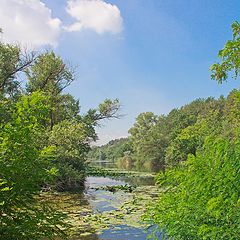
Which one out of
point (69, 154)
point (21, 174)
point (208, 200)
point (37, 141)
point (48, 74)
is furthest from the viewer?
point (48, 74)

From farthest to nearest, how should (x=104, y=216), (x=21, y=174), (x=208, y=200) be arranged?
(x=104, y=216), (x=21, y=174), (x=208, y=200)

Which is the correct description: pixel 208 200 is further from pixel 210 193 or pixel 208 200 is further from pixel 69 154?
pixel 69 154

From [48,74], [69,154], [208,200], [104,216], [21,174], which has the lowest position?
[104,216]

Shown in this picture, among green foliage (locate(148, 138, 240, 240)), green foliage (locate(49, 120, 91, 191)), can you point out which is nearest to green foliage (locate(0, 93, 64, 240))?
green foliage (locate(148, 138, 240, 240))

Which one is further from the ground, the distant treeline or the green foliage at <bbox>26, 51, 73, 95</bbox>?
the green foliage at <bbox>26, 51, 73, 95</bbox>

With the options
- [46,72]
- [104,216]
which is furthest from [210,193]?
[46,72]

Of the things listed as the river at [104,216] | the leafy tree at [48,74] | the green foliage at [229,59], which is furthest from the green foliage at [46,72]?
the green foliage at [229,59]

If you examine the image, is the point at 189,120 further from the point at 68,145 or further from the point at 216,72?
the point at 216,72

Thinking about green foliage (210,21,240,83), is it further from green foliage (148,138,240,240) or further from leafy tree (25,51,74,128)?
leafy tree (25,51,74,128)

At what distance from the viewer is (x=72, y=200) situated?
17.3 m

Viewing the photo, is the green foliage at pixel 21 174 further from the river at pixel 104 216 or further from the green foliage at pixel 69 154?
the green foliage at pixel 69 154

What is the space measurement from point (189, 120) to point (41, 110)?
54397mm

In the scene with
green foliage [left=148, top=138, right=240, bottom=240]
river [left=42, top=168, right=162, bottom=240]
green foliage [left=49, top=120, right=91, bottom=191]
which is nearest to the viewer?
green foliage [left=148, top=138, right=240, bottom=240]

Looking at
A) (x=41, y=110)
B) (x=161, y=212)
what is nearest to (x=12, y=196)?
(x=41, y=110)
